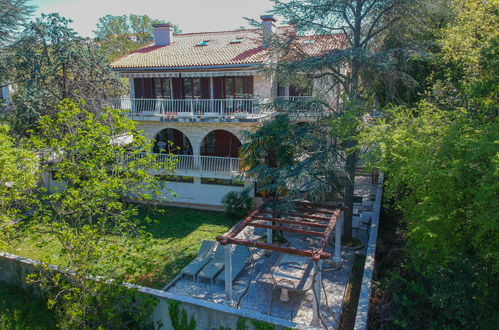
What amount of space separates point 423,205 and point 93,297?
9001 mm

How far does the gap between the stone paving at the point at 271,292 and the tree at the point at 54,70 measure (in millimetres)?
12115

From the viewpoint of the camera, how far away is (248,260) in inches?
568

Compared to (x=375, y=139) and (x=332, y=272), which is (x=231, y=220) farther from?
(x=375, y=139)

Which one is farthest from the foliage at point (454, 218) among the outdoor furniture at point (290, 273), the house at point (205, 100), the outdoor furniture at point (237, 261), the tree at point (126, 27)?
the tree at point (126, 27)

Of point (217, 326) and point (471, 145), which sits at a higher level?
point (471, 145)

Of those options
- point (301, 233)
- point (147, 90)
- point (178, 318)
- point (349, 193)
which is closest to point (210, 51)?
point (147, 90)

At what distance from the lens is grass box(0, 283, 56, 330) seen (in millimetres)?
10625

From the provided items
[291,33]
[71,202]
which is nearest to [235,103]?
[291,33]

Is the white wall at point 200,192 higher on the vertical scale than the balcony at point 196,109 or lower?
lower

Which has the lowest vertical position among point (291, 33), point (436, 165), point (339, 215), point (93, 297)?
point (93, 297)

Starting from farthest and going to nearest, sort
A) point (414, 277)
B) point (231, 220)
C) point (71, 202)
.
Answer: point (231, 220)
point (414, 277)
point (71, 202)

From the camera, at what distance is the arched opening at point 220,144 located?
2366 centimetres

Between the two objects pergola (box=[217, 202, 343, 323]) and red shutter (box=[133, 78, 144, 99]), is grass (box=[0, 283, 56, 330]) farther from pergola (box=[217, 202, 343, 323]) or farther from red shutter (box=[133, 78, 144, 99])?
red shutter (box=[133, 78, 144, 99])

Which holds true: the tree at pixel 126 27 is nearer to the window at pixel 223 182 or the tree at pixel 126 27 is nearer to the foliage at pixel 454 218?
the window at pixel 223 182
